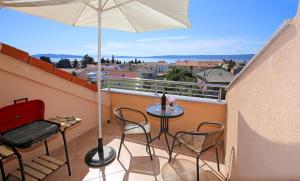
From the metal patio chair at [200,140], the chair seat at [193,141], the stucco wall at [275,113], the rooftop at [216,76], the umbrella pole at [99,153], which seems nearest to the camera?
the stucco wall at [275,113]

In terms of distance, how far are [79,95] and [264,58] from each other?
3.08 m

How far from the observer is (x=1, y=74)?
2.35 meters

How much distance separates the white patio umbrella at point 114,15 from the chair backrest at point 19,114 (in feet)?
2.63

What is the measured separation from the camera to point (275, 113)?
3.63 feet

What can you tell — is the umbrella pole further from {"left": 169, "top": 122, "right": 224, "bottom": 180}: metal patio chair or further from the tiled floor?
{"left": 169, "top": 122, "right": 224, "bottom": 180}: metal patio chair

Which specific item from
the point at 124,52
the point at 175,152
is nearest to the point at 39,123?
the point at 175,152

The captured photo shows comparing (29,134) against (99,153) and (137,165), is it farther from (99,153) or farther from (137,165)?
(137,165)

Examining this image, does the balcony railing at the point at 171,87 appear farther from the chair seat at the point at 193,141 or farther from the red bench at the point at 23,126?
the red bench at the point at 23,126

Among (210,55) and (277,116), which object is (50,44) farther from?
(210,55)

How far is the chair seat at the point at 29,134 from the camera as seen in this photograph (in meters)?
1.87

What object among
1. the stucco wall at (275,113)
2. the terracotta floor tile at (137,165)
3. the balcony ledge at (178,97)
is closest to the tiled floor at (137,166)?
the terracotta floor tile at (137,165)

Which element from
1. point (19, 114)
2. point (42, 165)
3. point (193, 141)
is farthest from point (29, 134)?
point (193, 141)

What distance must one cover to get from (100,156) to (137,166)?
1.88ft

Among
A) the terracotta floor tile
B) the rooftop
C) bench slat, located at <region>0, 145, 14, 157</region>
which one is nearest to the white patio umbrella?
the terracotta floor tile
